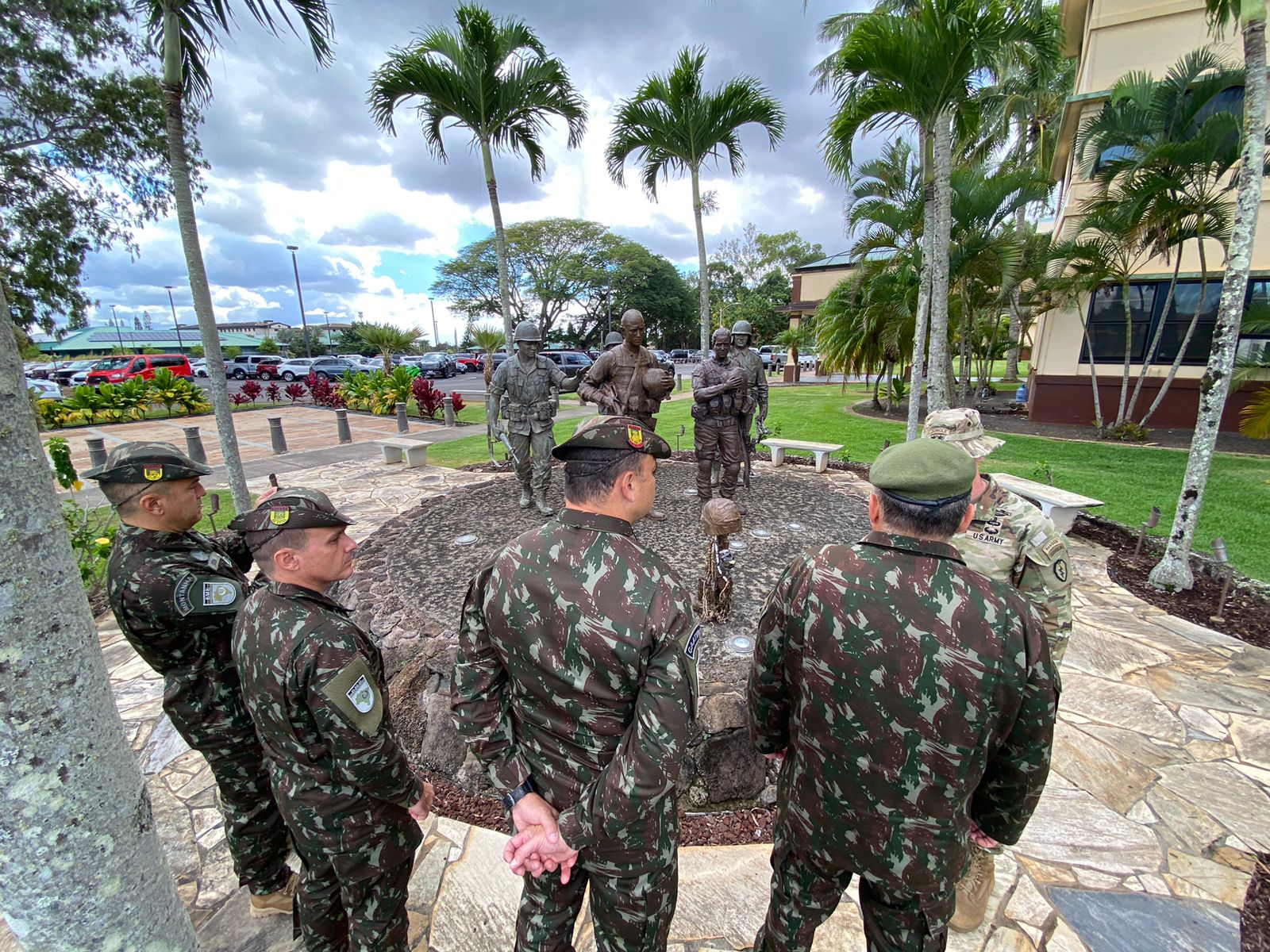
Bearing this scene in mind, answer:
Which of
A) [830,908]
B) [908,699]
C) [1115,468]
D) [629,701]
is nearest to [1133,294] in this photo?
[1115,468]

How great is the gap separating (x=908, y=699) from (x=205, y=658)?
2397 mm

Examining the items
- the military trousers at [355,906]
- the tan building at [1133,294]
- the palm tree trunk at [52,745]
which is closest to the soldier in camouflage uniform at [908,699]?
the military trousers at [355,906]

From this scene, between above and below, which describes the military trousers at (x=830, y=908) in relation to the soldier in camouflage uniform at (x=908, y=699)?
below

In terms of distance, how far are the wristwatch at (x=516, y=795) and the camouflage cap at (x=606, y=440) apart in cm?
95

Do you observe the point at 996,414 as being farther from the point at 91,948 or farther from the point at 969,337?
the point at 91,948

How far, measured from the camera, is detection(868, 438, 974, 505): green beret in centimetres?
135

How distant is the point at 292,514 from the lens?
5.26 ft

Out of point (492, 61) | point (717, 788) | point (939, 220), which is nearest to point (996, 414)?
point (939, 220)

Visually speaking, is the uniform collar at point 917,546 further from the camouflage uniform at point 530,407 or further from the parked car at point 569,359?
the parked car at point 569,359

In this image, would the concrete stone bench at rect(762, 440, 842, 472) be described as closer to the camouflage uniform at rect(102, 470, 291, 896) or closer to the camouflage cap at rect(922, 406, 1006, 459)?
the camouflage cap at rect(922, 406, 1006, 459)

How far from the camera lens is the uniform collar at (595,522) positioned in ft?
4.67

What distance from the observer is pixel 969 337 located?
14.7 metres

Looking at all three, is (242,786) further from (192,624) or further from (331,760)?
(331,760)

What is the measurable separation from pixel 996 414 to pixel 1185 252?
184 inches
